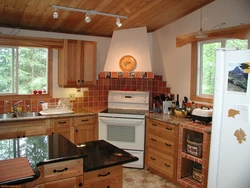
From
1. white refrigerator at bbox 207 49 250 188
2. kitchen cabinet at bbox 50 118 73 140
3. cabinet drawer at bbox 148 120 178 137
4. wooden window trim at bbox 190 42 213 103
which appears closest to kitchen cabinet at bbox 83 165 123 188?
white refrigerator at bbox 207 49 250 188

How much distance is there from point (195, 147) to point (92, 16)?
2.44 m

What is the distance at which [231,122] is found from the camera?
7.20ft

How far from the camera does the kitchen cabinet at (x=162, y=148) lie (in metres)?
3.39

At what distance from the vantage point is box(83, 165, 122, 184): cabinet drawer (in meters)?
1.91

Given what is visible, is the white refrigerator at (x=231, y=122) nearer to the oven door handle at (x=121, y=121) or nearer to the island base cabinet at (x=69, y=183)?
the island base cabinet at (x=69, y=183)

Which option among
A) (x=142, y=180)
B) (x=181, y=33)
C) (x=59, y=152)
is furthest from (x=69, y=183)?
(x=181, y=33)

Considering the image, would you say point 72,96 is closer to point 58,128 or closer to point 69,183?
point 58,128

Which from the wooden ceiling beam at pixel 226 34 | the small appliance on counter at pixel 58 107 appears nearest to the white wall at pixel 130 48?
the wooden ceiling beam at pixel 226 34

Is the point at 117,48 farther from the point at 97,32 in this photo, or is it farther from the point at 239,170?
the point at 239,170

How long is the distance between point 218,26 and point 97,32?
2.10m

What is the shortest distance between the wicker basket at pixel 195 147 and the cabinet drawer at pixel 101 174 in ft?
4.94

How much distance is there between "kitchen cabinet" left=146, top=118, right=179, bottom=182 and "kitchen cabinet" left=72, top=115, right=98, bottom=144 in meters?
0.91

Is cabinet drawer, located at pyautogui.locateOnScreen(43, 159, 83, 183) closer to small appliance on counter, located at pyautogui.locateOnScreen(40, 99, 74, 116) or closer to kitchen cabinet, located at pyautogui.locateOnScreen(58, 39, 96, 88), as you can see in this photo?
small appliance on counter, located at pyautogui.locateOnScreen(40, 99, 74, 116)

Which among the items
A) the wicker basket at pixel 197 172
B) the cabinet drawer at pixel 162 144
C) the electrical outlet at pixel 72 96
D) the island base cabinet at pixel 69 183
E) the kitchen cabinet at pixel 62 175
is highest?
the electrical outlet at pixel 72 96
